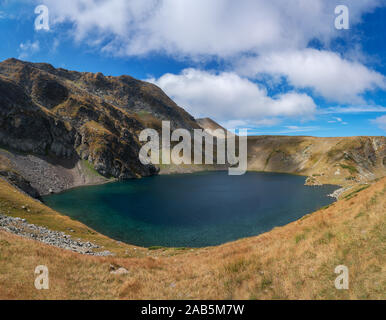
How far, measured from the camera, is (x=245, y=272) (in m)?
11.3

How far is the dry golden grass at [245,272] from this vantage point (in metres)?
9.61

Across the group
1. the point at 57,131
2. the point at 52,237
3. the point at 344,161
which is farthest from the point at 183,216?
the point at 344,161

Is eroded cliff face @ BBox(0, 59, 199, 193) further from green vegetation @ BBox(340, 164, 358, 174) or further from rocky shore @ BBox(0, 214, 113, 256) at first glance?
green vegetation @ BBox(340, 164, 358, 174)

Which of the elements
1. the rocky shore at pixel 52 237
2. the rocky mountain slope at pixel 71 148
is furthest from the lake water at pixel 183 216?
the rocky mountain slope at pixel 71 148

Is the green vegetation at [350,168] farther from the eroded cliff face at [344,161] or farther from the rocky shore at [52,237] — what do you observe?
the rocky shore at [52,237]

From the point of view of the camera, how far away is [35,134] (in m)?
119

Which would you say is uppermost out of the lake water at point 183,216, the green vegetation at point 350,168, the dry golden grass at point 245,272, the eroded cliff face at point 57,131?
the eroded cliff face at point 57,131

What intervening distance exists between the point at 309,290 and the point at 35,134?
149211mm

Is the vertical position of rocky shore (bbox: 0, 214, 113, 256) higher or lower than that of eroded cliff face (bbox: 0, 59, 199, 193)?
lower

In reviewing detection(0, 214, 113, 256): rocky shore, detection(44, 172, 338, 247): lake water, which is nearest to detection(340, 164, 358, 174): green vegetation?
detection(44, 172, 338, 247): lake water

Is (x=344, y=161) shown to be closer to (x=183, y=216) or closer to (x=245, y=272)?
(x=183, y=216)

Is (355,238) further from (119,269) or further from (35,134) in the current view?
(35,134)

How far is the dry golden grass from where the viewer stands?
9.61m
